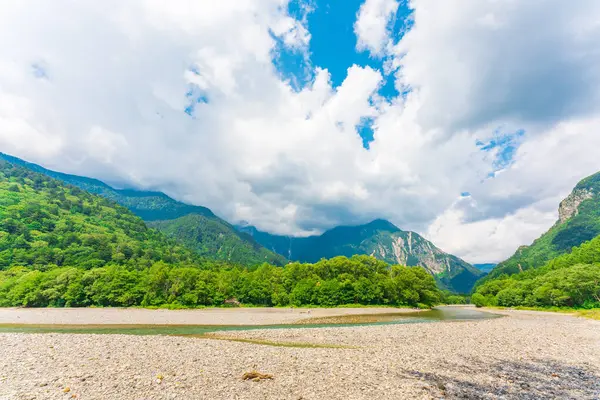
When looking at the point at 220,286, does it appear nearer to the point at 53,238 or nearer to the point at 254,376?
the point at 254,376

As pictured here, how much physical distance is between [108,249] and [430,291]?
151 meters

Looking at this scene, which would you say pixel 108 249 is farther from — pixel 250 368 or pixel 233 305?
pixel 250 368

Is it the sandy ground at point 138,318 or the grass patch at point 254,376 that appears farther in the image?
the sandy ground at point 138,318

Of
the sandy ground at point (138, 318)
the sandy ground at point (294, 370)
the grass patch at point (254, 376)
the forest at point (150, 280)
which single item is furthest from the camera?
the forest at point (150, 280)

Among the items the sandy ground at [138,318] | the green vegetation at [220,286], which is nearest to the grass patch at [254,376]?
the sandy ground at [138,318]

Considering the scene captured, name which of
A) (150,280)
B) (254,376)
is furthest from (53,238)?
(254,376)

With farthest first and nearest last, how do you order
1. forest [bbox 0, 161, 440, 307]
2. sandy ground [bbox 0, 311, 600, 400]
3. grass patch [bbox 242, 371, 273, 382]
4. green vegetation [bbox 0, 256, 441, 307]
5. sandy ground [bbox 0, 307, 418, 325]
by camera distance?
forest [bbox 0, 161, 440, 307] < green vegetation [bbox 0, 256, 441, 307] < sandy ground [bbox 0, 307, 418, 325] < grass patch [bbox 242, 371, 273, 382] < sandy ground [bbox 0, 311, 600, 400]

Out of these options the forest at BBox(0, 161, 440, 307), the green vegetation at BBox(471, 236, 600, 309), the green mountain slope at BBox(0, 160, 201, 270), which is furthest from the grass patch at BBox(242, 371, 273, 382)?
the green mountain slope at BBox(0, 160, 201, 270)

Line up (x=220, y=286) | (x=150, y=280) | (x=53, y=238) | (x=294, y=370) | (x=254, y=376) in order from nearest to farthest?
(x=254, y=376)
(x=294, y=370)
(x=150, y=280)
(x=220, y=286)
(x=53, y=238)

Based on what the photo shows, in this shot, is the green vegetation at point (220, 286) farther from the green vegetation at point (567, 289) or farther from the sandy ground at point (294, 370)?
the sandy ground at point (294, 370)

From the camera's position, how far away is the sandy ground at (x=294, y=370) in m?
13.1

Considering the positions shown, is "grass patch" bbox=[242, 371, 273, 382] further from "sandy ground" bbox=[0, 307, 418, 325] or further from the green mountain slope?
the green mountain slope

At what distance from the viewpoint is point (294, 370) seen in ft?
55.1

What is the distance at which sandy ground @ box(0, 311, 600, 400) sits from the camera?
13.1 meters
